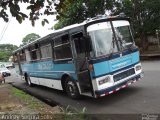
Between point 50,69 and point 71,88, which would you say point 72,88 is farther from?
point 50,69

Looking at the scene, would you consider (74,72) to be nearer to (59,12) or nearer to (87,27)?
(87,27)

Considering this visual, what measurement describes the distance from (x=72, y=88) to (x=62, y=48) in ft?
5.17

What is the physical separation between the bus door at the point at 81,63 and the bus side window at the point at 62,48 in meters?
0.37

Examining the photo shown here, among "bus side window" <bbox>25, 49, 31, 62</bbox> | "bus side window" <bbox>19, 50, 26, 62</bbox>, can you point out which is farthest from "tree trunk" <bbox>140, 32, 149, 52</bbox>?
"bus side window" <bbox>25, 49, 31, 62</bbox>

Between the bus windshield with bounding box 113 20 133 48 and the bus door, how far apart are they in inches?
49.5

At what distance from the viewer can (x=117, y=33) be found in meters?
9.95

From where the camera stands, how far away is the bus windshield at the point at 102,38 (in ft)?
30.5

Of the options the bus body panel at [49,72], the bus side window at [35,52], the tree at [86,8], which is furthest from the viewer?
the tree at [86,8]

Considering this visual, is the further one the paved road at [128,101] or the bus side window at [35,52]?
the bus side window at [35,52]

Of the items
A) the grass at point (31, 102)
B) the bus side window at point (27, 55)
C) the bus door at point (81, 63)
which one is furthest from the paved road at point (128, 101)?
the bus side window at point (27, 55)

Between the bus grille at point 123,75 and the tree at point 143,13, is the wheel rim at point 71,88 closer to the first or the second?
the bus grille at point 123,75

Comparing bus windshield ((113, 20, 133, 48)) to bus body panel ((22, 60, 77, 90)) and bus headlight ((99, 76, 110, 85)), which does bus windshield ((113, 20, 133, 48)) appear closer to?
bus headlight ((99, 76, 110, 85))

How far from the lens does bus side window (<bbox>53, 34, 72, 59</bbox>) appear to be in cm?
1069

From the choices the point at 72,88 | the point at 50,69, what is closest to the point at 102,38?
the point at 72,88
